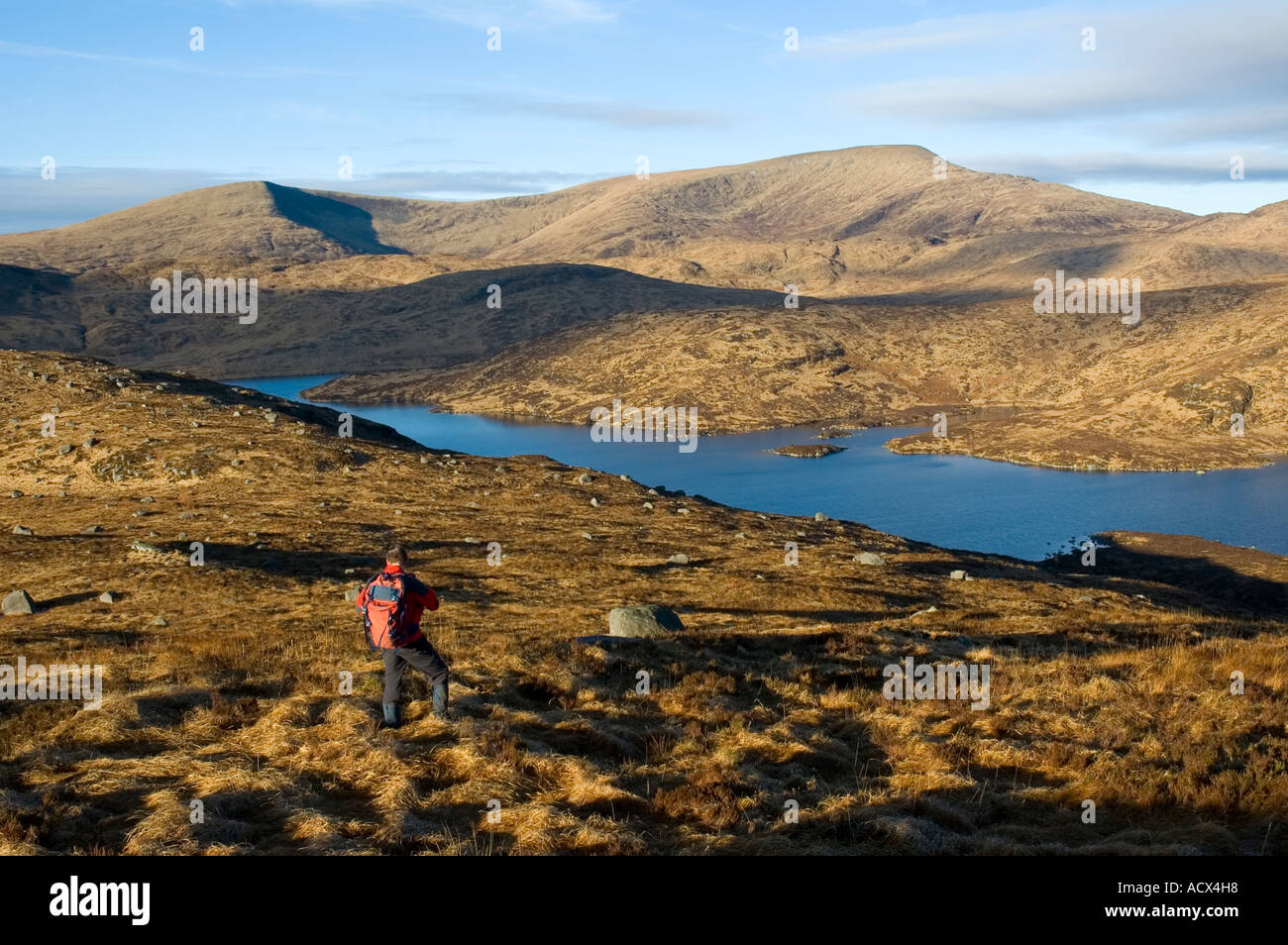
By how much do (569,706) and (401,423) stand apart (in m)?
167

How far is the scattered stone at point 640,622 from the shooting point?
77.8 feet

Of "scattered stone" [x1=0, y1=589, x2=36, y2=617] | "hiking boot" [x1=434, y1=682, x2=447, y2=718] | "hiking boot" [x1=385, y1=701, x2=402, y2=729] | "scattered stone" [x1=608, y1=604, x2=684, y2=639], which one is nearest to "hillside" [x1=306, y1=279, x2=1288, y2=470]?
"scattered stone" [x1=608, y1=604, x2=684, y2=639]

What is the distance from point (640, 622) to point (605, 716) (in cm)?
766

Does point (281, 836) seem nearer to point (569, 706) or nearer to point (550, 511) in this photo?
point (569, 706)

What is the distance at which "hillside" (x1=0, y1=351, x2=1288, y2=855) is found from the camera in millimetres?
11906

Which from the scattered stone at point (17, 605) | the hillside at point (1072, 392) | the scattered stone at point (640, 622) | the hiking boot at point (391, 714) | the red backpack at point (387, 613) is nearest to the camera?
the red backpack at point (387, 613)

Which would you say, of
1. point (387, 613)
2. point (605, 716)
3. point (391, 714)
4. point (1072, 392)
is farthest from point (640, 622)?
point (1072, 392)

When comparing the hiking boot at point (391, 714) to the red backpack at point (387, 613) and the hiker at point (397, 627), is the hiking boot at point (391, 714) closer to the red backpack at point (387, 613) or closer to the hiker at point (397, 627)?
the hiker at point (397, 627)

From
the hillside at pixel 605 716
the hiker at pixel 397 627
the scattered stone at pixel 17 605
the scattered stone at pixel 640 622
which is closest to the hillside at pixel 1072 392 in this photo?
the hillside at pixel 605 716

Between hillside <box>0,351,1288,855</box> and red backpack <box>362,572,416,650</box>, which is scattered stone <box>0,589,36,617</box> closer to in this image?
hillside <box>0,351,1288,855</box>

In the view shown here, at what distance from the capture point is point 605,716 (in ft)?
53.7

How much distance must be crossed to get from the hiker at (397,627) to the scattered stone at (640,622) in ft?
28.9

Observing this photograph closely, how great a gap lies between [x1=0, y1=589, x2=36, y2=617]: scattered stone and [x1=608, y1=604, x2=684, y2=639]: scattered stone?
15.3 m

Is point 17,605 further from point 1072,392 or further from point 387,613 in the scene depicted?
point 1072,392
